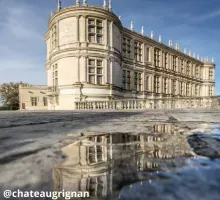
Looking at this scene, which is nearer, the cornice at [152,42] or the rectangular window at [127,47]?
the rectangular window at [127,47]

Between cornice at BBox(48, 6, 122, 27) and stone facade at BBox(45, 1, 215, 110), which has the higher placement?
cornice at BBox(48, 6, 122, 27)

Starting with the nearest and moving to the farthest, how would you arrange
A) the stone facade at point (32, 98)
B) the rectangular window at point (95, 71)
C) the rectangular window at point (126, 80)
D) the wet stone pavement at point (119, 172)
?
1. the wet stone pavement at point (119, 172)
2. the rectangular window at point (95, 71)
3. the rectangular window at point (126, 80)
4. the stone facade at point (32, 98)

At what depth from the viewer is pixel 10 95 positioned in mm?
36875

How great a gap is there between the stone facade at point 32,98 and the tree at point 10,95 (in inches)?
413

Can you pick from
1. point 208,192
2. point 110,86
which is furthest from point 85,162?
point 110,86

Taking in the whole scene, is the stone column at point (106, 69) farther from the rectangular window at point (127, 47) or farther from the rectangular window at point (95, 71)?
the rectangular window at point (127, 47)

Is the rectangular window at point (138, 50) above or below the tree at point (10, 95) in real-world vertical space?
above

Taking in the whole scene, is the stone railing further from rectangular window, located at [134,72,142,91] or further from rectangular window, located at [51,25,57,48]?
rectangular window, located at [51,25,57,48]

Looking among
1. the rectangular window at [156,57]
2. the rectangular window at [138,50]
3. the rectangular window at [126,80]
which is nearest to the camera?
the rectangular window at [126,80]

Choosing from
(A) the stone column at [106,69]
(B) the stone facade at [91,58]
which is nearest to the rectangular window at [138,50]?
(B) the stone facade at [91,58]

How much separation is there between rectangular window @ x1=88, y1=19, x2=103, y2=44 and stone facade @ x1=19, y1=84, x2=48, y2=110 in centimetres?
1463

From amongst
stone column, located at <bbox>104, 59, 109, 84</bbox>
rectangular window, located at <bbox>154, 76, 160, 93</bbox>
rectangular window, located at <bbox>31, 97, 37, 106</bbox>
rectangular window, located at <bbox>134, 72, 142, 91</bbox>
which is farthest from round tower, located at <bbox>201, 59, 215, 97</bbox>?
rectangular window, located at <bbox>31, 97, 37, 106</bbox>

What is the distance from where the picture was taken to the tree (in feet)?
119

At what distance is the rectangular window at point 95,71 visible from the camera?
56.3ft
